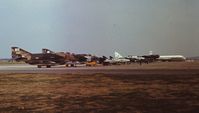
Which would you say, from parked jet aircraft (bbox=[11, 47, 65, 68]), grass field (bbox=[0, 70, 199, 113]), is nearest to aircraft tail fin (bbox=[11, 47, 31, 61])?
parked jet aircraft (bbox=[11, 47, 65, 68])

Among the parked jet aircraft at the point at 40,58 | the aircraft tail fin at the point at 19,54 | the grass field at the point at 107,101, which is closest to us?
the grass field at the point at 107,101

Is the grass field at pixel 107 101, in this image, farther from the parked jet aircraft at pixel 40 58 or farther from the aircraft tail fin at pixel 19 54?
the aircraft tail fin at pixel 19 54

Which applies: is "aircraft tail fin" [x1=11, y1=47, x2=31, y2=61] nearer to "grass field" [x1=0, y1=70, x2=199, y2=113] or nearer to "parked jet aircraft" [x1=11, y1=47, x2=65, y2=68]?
"parked jet aircraft" [x1=11, y1=47, x2=65, y2=68]

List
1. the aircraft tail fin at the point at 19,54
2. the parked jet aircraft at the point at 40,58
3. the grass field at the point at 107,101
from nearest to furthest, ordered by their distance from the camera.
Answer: the grass field at the point at 107,101, the parked jet aircraft at the point at 40,58, the aircraft tail fin at the point at 19,54

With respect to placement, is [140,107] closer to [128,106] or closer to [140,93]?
[128,106]

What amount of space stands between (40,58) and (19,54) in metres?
9.19

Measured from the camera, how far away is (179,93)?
24188 mm

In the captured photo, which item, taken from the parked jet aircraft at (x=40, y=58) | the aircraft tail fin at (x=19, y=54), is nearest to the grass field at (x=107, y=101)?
the parked jet aircraft at (x=40, y=58)

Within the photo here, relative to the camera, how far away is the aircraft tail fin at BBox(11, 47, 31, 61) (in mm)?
95625

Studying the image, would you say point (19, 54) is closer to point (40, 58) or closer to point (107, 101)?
point (40, 58)

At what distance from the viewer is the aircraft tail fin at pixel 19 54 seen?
95.6 m

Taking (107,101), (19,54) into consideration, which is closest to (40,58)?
(19,54)

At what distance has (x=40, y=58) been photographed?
91750 millimetres

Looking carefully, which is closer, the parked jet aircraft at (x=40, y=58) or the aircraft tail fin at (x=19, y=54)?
the parked jet aircraft at (x=40, y=58)
